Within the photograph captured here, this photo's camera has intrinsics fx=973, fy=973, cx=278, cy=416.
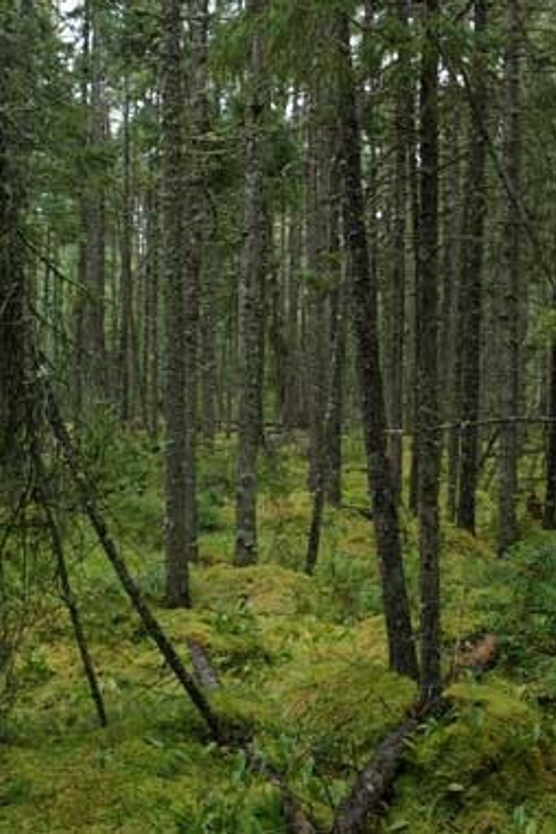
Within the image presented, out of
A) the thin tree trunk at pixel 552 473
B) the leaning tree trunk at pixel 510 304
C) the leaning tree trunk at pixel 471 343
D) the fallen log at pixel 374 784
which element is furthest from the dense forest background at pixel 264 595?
the thin tree trunk at pixel 552 473

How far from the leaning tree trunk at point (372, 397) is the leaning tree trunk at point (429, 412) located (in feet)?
1.67

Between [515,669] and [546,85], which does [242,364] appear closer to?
[546,85]

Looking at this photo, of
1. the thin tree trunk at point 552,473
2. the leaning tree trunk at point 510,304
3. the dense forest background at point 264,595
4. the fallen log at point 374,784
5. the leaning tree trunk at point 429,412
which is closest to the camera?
the fallen log at point 374,784

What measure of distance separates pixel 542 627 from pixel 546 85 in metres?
5.91

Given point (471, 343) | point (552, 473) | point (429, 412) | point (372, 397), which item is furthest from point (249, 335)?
point (552, 473)

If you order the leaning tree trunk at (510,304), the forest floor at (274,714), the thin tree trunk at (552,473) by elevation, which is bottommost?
the forest floor at (274,714)

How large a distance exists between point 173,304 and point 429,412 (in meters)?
4.79

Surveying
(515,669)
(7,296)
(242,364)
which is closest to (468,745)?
(515,669)

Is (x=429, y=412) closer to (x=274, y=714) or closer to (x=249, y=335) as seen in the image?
(x=274, y=714)

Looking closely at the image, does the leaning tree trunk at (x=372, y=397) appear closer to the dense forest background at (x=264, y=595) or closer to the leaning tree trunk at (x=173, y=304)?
the dense forest background at (x=264, y=595)

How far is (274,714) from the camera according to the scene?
22.5 ft

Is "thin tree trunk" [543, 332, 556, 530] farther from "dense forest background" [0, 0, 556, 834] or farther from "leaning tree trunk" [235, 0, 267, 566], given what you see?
"leaning tree trunk" [235, 0, 267, 566]

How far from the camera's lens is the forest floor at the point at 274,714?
535 cm

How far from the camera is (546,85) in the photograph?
35.0ft
